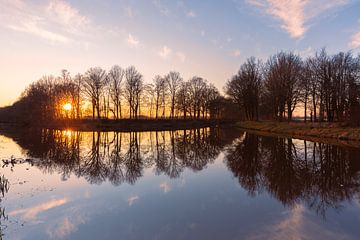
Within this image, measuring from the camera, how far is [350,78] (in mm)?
47969

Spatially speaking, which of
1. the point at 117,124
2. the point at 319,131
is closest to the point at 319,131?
the point at 319,131

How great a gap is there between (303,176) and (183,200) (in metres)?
7.22

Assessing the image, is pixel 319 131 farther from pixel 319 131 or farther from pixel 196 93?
pixel 196 93

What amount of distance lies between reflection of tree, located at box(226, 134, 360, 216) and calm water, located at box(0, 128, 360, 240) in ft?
0.14

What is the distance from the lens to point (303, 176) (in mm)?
13703

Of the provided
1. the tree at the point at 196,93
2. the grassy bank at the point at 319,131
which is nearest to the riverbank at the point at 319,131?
the grassy bank at the point at 319,131

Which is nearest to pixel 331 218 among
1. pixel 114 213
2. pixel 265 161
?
pixel 114 213

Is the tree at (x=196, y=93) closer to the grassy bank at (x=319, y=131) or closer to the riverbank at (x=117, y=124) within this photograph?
the riverbank at (x=117, y=124)

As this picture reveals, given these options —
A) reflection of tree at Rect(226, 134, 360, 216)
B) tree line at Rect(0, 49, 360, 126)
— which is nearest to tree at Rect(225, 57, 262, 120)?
tree line at Rect(0, 49, 360, 126)

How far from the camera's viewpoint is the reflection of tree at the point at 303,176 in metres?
10.3

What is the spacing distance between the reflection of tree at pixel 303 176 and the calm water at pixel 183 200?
0.14 feet

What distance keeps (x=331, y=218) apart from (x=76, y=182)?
11.5 meters

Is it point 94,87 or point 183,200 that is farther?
point 94,87

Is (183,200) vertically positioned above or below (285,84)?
below
